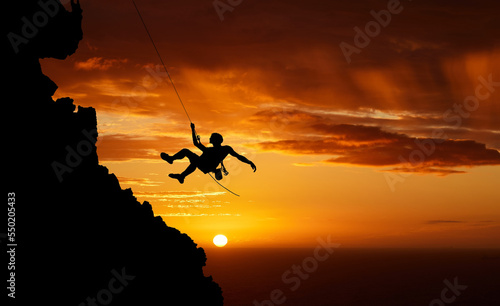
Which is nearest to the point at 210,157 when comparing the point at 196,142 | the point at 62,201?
the point at 196,142

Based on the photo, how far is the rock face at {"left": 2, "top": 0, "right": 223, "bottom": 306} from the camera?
15695 mm

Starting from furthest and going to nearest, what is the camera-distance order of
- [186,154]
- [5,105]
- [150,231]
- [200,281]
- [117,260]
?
[200,281] → [150,231] → [117,260] → [5,105] → [186,154]

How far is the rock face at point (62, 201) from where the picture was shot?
51.5 ft

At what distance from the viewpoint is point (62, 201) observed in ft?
57.5

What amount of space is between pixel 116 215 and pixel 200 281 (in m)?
6.79

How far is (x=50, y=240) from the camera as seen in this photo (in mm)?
16109

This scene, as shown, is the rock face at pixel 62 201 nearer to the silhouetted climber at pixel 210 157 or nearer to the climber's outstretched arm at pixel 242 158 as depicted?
the silhouetted climber at pixel 210 157

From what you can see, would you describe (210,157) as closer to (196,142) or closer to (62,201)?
(196,142)

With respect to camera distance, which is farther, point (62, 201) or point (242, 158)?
point (62, 201)

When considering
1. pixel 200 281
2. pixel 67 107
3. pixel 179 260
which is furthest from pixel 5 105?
pixel 200 281

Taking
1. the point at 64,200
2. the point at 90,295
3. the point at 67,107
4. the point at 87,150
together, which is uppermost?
the point at 67,107

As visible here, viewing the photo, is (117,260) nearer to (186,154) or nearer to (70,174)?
(70,174)

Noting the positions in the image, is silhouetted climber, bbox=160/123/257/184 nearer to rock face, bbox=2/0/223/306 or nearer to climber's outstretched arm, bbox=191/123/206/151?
climber's outstretched arm, bbox=191/123/206/151

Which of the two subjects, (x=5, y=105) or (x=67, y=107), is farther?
(x=67, y=107)
